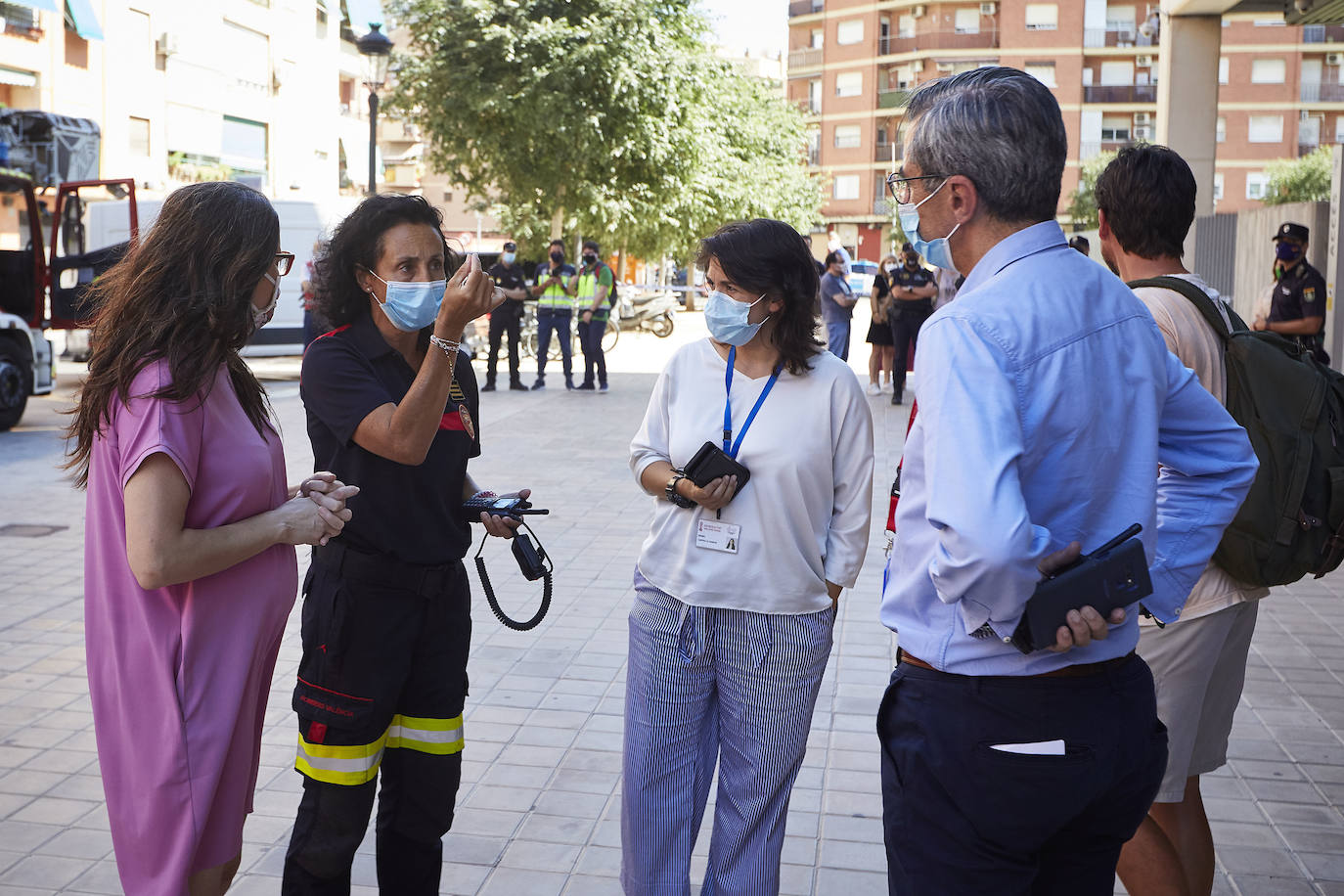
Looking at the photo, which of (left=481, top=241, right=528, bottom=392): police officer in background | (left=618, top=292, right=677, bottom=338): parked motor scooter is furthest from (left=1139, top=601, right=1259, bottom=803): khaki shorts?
(left=618, top=292, right=677, bottom=338): parked motor scooter

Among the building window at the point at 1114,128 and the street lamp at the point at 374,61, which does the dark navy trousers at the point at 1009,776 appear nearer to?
the street lamp at the point at 374,61

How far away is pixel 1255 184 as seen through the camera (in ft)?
204

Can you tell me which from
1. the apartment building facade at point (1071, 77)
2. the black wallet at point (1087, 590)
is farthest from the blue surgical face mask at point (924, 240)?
the apartment building facade at point (1071, 77)

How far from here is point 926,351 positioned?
1957 millimetres

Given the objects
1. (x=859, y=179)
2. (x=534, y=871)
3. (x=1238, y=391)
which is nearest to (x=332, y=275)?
(x=534, y=871)

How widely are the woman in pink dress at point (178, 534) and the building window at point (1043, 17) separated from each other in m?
66.8

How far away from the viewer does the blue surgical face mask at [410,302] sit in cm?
303

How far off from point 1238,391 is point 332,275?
2155mm

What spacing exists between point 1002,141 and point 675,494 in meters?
1.38

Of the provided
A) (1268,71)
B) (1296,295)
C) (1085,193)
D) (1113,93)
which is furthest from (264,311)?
(1113,93)

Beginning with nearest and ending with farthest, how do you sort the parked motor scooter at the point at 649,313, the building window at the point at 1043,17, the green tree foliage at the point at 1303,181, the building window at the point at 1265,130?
the parked motor scooter at the point at 649,313, the green tree foliage at the point at 1303,181, the building window at the point at 1265,130, the building window at the point at 1043,17

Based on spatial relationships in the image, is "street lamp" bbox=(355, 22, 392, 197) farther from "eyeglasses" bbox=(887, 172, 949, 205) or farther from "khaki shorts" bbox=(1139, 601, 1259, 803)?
"eyeglasses" bbox=(887, 172, 949, 205)

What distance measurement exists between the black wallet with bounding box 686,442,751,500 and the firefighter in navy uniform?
503 mm

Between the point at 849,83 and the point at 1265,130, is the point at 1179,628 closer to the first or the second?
the point at 1265,130
